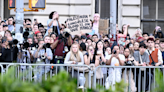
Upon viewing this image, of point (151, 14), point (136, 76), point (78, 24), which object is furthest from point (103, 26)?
point (151, 14)

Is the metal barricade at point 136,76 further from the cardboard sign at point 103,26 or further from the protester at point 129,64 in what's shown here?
the cardboard sign at point 103,26

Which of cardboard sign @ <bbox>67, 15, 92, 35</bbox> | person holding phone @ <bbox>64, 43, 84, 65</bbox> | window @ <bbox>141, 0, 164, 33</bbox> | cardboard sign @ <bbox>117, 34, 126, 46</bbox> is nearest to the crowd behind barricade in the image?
person holding phone @ <bbox>64, 43, 84, 65</bbox>

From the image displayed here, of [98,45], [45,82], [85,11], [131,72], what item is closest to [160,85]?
[45,82]

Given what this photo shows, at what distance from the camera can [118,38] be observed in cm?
928

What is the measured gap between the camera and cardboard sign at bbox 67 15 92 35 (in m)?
8.73

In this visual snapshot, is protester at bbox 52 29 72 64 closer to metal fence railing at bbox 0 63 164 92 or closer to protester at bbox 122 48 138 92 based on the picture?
metal fence railing at bbox 0 63 164 92

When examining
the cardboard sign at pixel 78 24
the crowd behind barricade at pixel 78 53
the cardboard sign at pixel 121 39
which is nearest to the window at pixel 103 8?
the cardboard sign at pixel 121 39

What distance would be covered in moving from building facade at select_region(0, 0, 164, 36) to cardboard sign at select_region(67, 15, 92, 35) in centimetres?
503

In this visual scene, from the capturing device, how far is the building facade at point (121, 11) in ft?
45.6

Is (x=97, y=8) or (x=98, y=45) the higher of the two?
(x=97, y=8)

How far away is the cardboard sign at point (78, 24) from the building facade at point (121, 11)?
5034 millimetres

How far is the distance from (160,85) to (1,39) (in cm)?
659

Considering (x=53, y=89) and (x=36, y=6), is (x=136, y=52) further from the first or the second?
(x=53, y=89)

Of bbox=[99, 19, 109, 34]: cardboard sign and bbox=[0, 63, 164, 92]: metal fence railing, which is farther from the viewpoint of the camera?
bbox=[99, 19, 109, 34]: cardboard sign
